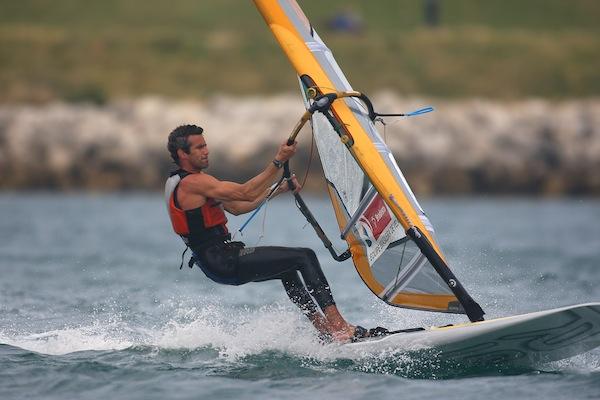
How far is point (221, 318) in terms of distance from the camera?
34.3 ft

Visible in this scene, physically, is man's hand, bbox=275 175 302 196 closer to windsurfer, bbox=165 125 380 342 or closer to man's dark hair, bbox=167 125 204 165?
windsurfer, bbox=165 125 380 342

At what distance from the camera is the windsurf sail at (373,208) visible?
8.82 meters

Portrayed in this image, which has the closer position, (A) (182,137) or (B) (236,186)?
(B) (236,186)

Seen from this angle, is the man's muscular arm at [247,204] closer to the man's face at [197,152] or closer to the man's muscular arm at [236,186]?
the man's muscular arm at [236,186]

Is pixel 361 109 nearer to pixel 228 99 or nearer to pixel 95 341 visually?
pixel 95 341

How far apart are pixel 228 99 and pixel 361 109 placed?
25027mm

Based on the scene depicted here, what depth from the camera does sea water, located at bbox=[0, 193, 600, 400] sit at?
8266mm

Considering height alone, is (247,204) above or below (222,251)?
above

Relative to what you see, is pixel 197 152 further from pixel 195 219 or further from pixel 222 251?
pixel 222 251

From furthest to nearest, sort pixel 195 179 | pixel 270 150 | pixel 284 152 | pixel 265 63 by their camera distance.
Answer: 1. pixel 265 63
2. pixel 270 150
3. pixel 195 179
4. pixel 284 152

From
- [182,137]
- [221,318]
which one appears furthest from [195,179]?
[221,318]

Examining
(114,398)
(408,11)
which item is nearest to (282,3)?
(114,398)

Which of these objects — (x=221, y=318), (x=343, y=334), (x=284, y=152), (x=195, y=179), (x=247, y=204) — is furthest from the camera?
(x=221, y=318)

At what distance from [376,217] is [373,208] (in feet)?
0.25
